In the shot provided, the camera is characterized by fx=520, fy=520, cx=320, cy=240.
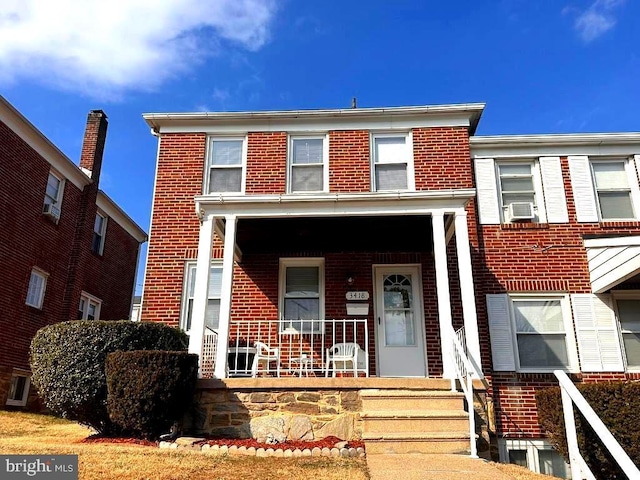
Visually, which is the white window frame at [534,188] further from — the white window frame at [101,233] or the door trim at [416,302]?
the white window frame at [101,233]

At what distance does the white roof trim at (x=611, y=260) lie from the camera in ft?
26.6

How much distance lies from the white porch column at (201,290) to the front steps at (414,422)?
7.92ft

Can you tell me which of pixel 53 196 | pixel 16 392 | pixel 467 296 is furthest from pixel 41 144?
pixel 467 296

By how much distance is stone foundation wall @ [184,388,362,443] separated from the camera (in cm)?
659

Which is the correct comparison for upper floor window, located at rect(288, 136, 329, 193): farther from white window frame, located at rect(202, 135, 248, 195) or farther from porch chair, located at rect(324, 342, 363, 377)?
porch chair, located at rect(324, 342, 363, 377)

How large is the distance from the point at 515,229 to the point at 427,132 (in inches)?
99.1

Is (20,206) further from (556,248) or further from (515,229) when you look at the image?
(556,248)

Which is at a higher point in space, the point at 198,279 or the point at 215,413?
the point at 198,279

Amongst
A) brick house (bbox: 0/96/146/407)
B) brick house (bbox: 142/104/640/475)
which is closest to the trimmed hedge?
brick house (bbox: 142/104/640/475)

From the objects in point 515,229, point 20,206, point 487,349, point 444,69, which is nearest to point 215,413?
point 487,349

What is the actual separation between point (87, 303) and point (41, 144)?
14.9 feet

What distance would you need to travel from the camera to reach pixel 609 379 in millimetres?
8625

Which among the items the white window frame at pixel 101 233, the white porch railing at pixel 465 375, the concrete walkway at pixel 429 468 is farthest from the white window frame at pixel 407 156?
the white window frame at pixel 101 233

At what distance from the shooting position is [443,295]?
744 centimetres
